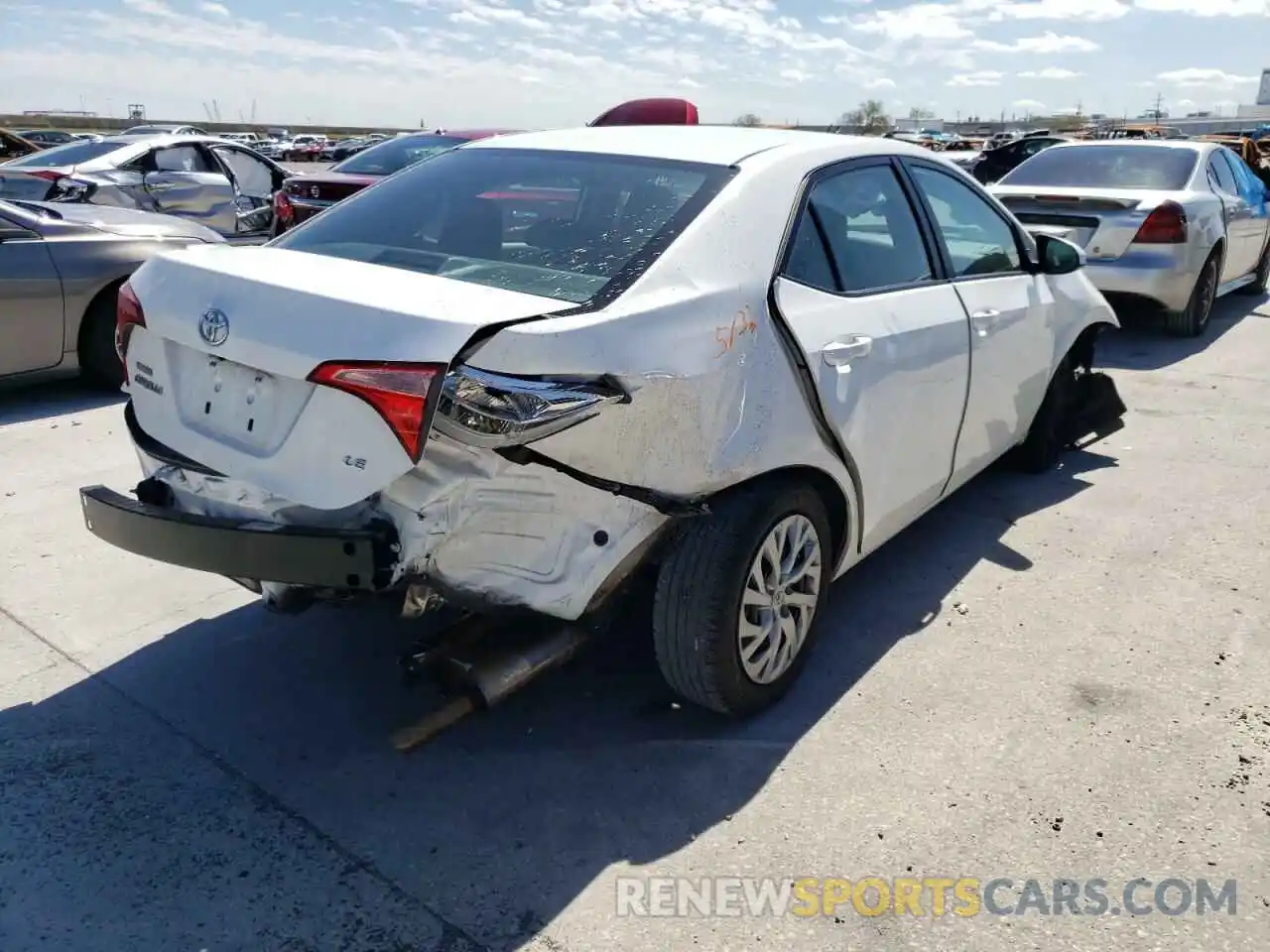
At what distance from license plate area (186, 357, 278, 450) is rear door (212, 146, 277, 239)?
975cm

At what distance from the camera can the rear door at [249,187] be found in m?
12.0

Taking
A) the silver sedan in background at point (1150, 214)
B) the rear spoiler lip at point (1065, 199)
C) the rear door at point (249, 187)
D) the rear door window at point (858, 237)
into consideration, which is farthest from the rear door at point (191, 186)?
the rear door window at point (858, 237)

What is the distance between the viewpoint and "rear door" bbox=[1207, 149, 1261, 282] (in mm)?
8586

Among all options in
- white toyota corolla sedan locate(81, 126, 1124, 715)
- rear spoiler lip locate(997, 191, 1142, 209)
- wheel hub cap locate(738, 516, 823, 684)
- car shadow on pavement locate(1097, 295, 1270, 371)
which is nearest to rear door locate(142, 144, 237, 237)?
rear spoiler lip locate(997, 191, 1142, 209)

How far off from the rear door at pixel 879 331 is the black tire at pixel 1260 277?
8368 millimetres

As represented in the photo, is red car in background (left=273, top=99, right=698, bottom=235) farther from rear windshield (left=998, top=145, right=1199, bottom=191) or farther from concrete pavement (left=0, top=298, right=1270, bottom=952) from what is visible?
concrete pavement (left=0, top=298, right=1270, bottom=952)

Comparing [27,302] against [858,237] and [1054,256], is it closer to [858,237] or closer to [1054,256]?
[858,237]

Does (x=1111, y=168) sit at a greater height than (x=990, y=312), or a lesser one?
greater

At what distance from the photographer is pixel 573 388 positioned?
231 centimetres

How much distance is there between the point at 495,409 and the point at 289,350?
51 centimetres

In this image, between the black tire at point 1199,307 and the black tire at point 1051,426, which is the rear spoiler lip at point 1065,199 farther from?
the black tire at point 1051,426

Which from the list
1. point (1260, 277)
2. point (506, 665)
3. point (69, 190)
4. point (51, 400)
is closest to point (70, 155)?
point (69, 190)

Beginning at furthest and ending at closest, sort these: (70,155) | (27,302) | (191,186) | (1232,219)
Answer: (191,186), (70,155), (1232,219), (27,302)

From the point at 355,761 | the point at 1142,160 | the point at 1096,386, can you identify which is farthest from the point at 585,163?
the point at 1142,160
